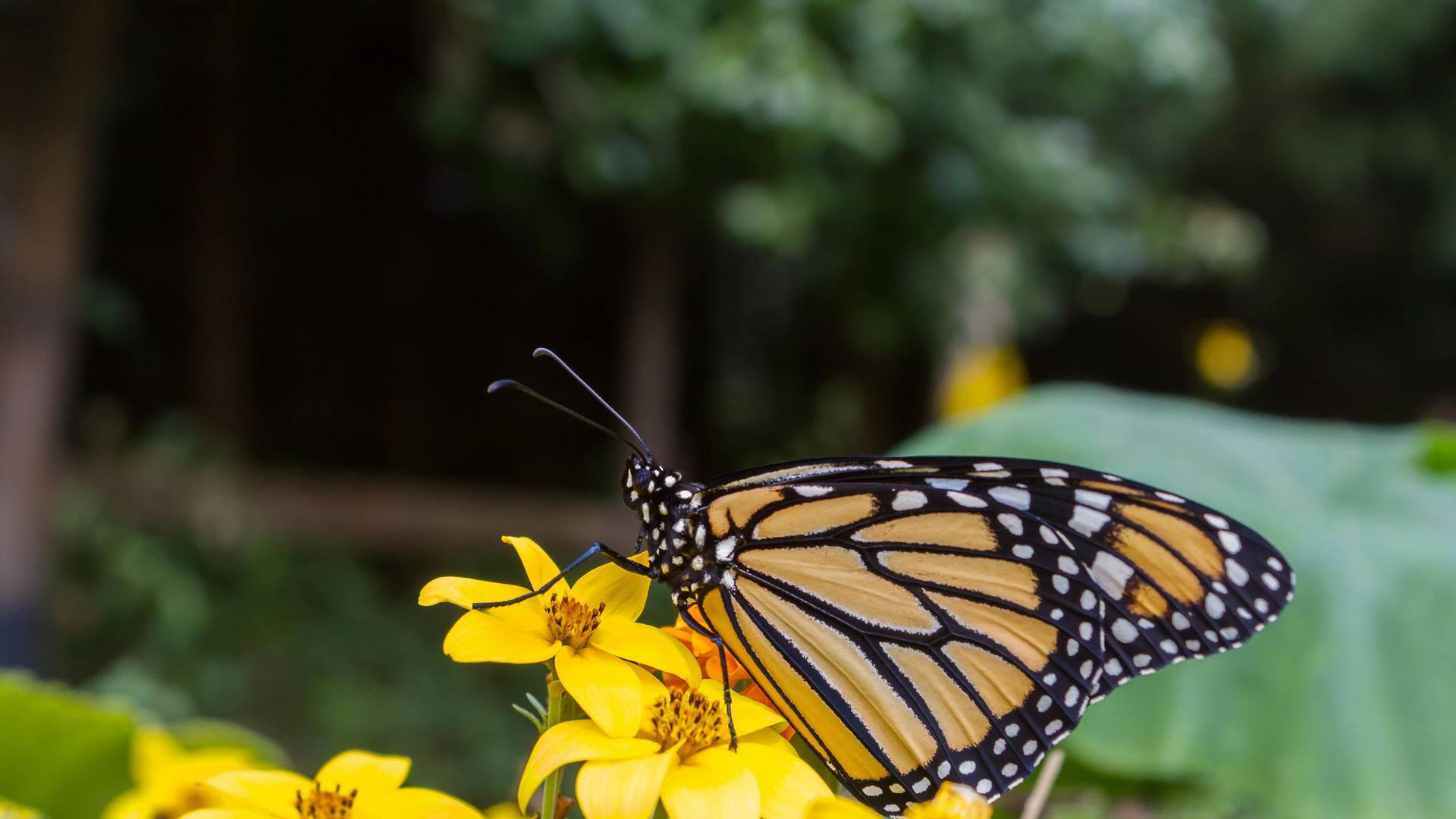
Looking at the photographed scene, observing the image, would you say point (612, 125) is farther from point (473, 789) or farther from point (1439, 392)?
point (1439, 392)

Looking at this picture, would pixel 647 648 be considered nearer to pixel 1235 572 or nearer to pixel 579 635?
pixel 579 635

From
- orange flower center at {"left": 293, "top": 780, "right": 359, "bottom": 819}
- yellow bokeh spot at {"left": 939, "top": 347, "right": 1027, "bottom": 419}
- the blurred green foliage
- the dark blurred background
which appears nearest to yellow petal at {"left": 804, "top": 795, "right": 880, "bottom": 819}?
orange flower center at {"left": 293, "top": 780, "right": 359, "bottom": 819}

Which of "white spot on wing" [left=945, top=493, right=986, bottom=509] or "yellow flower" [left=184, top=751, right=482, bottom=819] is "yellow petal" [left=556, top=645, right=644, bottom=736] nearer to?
"yellow flower" [left=184, top=751, right=482, bottom=819]

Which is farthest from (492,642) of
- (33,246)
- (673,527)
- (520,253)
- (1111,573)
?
(520,253)

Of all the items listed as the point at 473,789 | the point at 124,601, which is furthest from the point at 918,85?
the point at 124,601

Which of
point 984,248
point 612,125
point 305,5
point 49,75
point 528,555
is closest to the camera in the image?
point 528,555

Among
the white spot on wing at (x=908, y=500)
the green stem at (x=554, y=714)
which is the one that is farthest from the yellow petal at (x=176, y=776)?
the white spot on wing at (x=908, y=500)

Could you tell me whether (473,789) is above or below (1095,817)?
above
